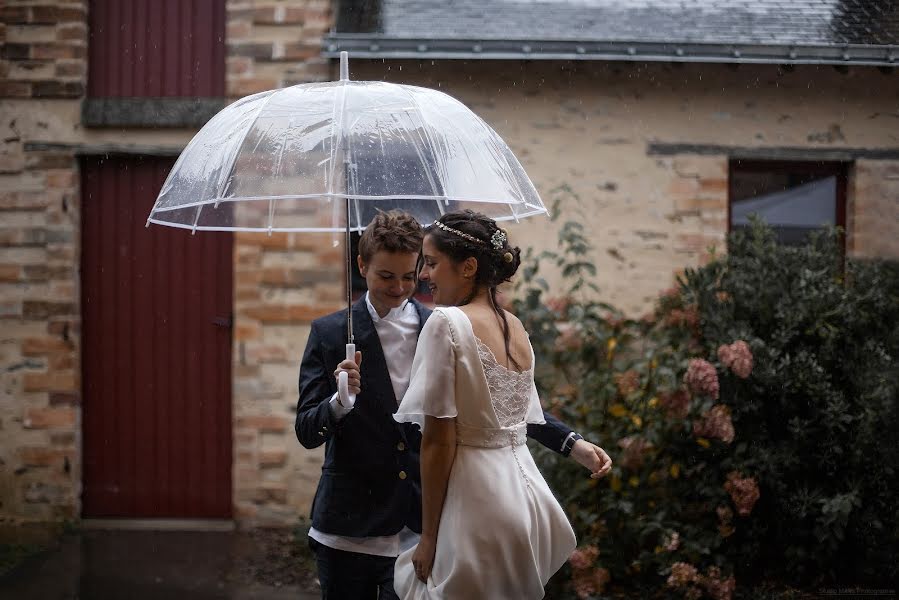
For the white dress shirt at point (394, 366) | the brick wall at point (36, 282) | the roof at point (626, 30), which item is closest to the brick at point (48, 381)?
the brick wall at point (36, 282)

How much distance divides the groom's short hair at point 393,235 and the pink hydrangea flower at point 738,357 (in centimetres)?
241

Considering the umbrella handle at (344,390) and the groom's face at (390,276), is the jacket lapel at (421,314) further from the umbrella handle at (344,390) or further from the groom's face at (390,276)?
the umbrella handle at (344,390)

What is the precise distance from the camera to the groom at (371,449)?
2793mm

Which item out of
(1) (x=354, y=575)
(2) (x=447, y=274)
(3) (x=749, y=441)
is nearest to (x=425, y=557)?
(1) (x=354, y=575)

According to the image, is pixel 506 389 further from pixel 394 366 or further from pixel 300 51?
pixel 300 51

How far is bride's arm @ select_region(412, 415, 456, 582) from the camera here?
7.94ft

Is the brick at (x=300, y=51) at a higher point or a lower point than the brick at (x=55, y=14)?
lower

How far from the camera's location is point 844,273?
564cm

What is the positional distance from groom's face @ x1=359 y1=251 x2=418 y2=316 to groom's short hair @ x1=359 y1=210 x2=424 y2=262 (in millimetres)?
23

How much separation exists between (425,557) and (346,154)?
122 cm

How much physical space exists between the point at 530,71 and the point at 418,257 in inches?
147

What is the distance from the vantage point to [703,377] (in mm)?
4594

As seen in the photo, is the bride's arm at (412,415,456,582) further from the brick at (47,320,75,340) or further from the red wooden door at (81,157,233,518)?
the brick at (47,320,75,340)

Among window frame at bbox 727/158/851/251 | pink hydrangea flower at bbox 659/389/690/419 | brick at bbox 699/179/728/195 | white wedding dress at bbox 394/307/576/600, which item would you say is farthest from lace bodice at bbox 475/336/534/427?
window frame at bbox 727/158/851/251
